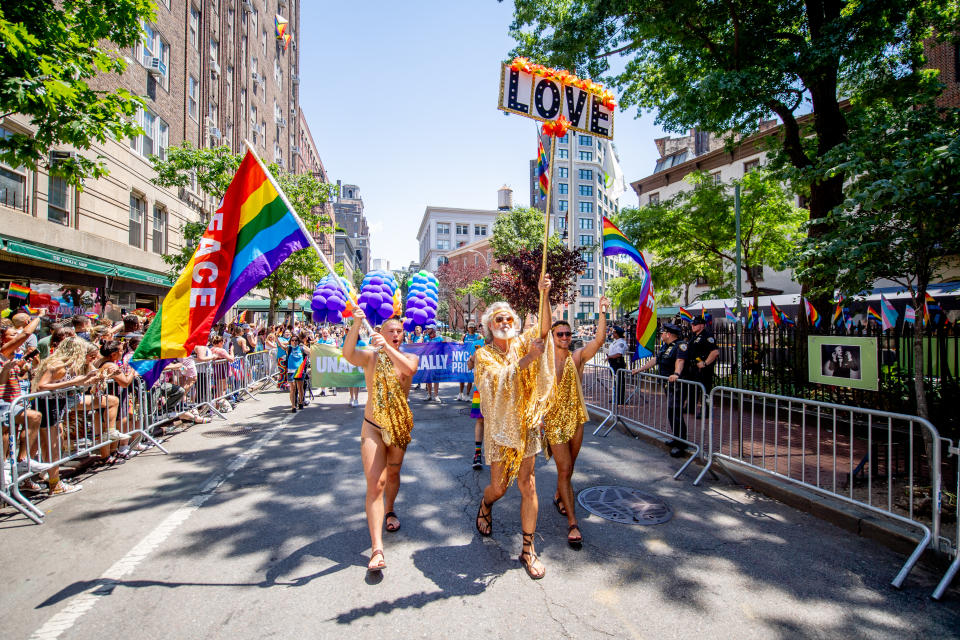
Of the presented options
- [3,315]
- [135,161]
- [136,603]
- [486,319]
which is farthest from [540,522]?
[135,161]

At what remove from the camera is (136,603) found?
9.84 feet

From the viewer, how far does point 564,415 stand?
402 cm

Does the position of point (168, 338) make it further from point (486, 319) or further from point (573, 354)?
point (573, 354)

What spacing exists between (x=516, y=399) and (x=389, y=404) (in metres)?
0.99

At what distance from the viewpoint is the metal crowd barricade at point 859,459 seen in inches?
144

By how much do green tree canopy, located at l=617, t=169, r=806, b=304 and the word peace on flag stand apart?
1200cm

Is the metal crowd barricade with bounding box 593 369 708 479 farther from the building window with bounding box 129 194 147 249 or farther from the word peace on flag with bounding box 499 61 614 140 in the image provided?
the building window with bounding box 129 194 147 249

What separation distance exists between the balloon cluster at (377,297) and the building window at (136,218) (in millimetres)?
10342

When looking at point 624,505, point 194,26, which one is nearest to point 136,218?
point 194,26

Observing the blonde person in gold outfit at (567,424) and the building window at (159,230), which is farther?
the building window at (159,230)

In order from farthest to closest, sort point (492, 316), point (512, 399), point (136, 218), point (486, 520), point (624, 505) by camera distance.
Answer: point (136, 218) → point (624, 505) → point (486, 520) → point (492, 316) → point (512, 399)

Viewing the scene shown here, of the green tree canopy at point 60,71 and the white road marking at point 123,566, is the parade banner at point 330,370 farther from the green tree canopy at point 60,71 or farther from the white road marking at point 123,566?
the green tree canopy at point 60,71

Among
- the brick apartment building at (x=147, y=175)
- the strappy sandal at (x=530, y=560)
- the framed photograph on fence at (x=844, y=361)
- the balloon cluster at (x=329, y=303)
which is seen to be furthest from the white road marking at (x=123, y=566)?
the framed photograph on fence at (x=844, y=361)

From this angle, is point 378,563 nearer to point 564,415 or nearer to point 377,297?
point 564,415
